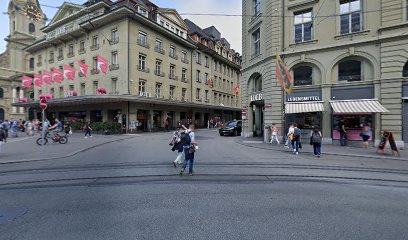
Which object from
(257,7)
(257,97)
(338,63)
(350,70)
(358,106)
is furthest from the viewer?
(257,7)

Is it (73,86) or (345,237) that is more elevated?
(73,86)

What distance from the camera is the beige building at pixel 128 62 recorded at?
22.7m

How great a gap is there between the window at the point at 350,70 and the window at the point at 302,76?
6.14 ft

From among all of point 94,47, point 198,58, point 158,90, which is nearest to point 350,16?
point 158,90

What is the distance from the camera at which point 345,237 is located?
9.73 ft

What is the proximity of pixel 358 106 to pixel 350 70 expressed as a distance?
2.81 meters

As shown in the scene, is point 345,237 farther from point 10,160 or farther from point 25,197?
point 10,160

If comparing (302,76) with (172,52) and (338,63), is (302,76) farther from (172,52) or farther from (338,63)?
(172,52)

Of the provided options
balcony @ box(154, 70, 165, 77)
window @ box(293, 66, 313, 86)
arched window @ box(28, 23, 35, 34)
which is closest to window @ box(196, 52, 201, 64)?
balcony @ box(154, 70, 165, 77)

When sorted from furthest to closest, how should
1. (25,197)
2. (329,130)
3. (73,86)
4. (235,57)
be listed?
(235,57)
(73,86)
(329,130)
(25,197)

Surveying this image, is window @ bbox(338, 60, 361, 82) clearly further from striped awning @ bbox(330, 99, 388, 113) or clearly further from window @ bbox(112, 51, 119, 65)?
window @ bbox(112, 51, 119, 65)

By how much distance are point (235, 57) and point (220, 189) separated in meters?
44.4

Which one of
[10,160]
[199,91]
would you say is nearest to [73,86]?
[199,91]

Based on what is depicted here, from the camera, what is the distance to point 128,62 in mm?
22484
